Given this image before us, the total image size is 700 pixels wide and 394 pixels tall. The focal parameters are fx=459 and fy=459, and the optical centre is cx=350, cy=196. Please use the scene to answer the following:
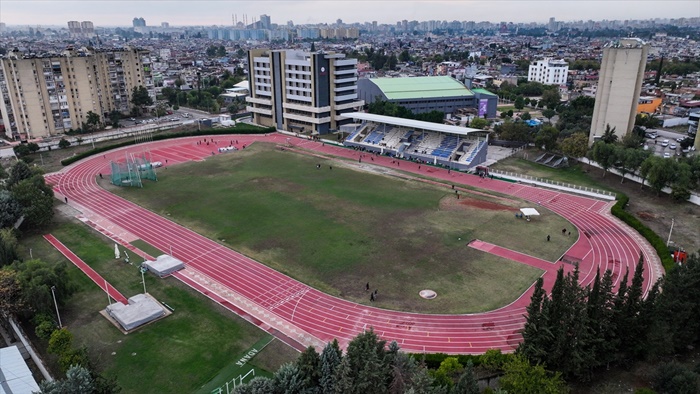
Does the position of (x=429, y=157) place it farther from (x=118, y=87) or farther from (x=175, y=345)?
(x=118, y=87)

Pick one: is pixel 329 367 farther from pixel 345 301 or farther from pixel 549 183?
pixel 549 183

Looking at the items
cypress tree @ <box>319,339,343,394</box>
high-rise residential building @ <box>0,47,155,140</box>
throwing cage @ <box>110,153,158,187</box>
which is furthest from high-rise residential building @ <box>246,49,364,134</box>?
cypress tree @ <box>319,339,343,394</box>

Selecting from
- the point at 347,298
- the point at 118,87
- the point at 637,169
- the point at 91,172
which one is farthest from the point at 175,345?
the point at 118,87

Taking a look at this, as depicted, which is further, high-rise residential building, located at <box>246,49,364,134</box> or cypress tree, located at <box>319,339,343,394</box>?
high-rise residential building, located at <box>246,49,364,134</box>

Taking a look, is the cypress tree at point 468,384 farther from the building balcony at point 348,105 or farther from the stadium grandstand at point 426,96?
the stadium grandstand at point 426,96

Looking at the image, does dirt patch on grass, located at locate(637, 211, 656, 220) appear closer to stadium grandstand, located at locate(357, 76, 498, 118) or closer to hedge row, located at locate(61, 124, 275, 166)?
stadium grandstand, located at locate(357, 76, 498, 118)

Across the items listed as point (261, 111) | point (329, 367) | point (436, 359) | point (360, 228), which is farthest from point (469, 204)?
point (261, 111)
